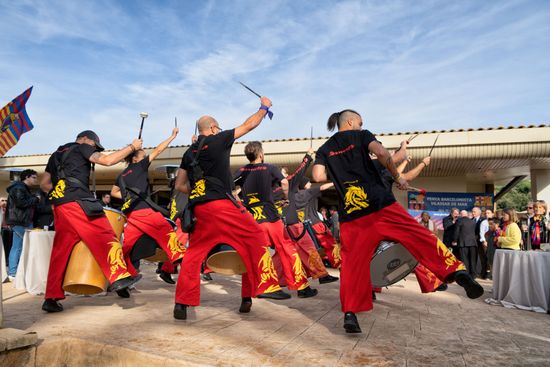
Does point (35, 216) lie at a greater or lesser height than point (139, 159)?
lesser

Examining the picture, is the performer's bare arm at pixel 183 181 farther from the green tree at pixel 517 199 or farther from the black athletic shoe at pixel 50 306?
the green tree at pixel 517 199

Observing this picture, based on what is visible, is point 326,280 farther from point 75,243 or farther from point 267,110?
point 75,243

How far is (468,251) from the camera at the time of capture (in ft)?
34.7

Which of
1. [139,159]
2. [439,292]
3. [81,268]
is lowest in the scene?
[439,292]

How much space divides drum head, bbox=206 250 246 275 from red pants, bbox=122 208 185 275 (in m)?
1.34

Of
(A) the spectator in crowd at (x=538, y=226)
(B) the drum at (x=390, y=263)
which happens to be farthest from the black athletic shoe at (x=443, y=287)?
(A) the spectator in crowd at (x=538, y=226)

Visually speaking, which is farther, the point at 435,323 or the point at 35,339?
the point at 435,323

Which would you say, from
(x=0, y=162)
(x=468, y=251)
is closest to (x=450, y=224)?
(x=468, y=251)

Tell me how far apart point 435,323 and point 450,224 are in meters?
8.08

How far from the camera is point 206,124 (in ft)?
13.6

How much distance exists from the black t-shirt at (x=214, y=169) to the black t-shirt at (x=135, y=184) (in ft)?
5.23

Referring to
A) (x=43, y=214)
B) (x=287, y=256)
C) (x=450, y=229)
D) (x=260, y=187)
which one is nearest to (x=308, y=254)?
(x=287, y=256)

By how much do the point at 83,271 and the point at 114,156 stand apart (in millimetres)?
1101

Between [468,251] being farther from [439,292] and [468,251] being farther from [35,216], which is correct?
[35,216]
